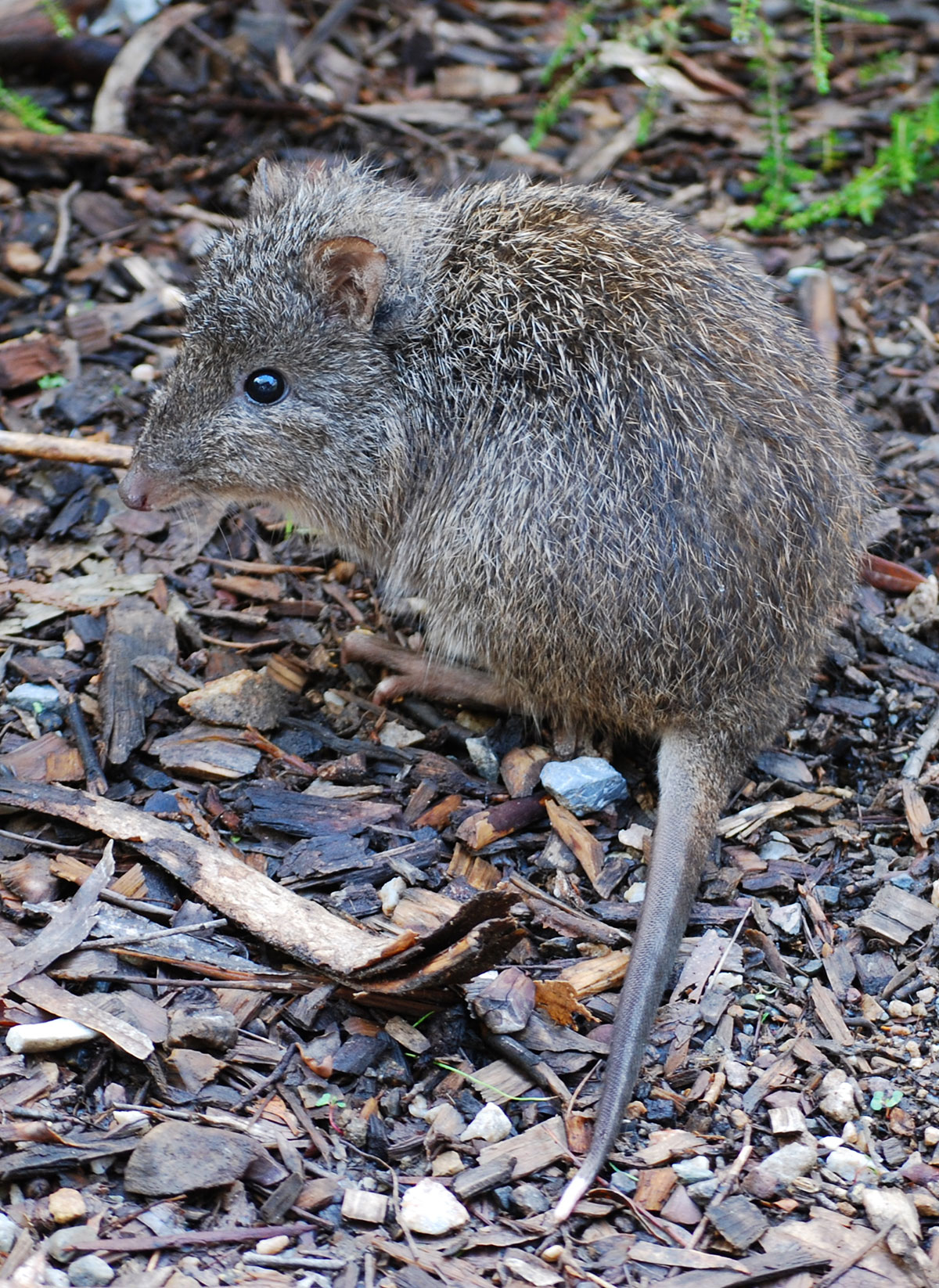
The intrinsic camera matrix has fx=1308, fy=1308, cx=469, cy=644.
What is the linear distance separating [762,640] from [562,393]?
112 cm

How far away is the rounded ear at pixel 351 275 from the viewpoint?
15.9 feet

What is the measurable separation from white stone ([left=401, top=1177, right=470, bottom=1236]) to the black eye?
296cm

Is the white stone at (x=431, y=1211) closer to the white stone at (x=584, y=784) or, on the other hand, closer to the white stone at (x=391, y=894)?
the white stone at (x=391, y=894)

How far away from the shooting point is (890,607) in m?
5.63

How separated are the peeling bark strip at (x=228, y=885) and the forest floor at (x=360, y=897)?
14 mm

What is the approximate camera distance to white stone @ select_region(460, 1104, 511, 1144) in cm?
375

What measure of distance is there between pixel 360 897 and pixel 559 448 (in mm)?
1701

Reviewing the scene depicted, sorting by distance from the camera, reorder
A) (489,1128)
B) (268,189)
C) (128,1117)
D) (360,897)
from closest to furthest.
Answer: (128,1117) → (489,1128) → (360,897) → (268,189)

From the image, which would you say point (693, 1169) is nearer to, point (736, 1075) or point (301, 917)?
point (736, 1075)

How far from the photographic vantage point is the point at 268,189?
5504mm

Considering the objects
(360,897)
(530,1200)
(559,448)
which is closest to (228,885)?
(360,897)

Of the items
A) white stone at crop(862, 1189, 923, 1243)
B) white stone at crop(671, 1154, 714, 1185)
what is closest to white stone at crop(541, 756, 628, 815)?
white stone at crop(671, 1154, 714, 1185)

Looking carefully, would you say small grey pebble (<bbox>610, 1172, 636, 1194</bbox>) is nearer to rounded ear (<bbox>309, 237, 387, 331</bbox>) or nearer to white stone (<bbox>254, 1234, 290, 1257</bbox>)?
white stone (<bbox>254, 1234, 290, 1257</bbox>)

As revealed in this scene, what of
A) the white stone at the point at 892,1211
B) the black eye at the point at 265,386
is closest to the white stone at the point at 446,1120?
the white stone at the point at 892,1211
